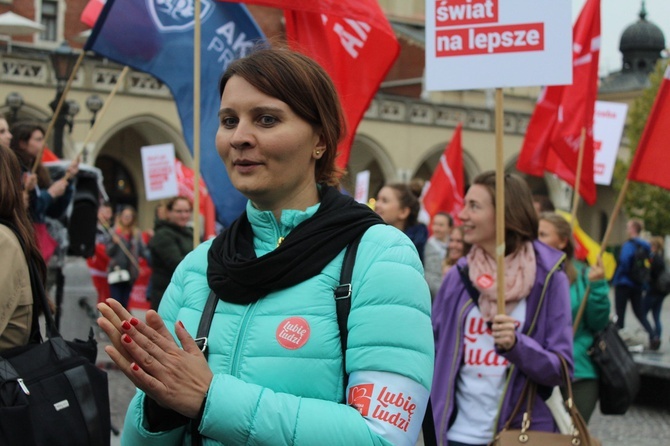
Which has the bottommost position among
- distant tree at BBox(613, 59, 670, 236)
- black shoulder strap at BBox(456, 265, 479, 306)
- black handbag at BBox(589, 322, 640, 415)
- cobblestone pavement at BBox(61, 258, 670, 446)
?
distant tree at BBox(613, 59, 670, 236)

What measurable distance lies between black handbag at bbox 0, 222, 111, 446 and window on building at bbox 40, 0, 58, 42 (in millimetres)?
29684

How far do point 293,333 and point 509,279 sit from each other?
241 cm

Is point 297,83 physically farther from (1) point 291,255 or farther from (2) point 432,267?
(2) point 432,267

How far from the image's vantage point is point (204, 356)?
7.09 feet

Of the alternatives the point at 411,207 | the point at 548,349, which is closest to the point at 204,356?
the point at 548,349

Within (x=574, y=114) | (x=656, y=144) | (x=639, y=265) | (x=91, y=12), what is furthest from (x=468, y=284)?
(x=639, y=265)

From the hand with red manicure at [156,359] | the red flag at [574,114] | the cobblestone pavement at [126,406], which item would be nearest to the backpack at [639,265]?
the cobblestone pavement at [126,406]

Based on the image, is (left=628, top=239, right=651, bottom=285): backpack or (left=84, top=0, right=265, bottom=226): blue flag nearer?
(left=84, top=0, right=265, bottom=226): blue flag

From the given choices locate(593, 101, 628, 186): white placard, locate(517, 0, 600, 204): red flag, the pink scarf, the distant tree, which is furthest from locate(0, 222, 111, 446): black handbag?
the distant tree

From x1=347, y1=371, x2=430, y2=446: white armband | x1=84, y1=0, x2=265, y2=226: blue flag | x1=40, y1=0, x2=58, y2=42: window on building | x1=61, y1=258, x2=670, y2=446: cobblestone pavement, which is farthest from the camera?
x1=40, y1=0, x2=58, y2=42: window on building

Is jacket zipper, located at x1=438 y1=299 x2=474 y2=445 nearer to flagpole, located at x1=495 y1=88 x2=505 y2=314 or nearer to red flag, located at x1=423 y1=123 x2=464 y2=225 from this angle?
flagpole, located at x1=495 y1=88 x2=505 y2=314

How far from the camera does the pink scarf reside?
434 cm

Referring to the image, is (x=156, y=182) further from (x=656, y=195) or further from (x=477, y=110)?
(x=656, y=195)

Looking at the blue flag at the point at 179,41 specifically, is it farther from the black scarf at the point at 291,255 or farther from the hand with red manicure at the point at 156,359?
the hand with red manicure at the point at 156,359
